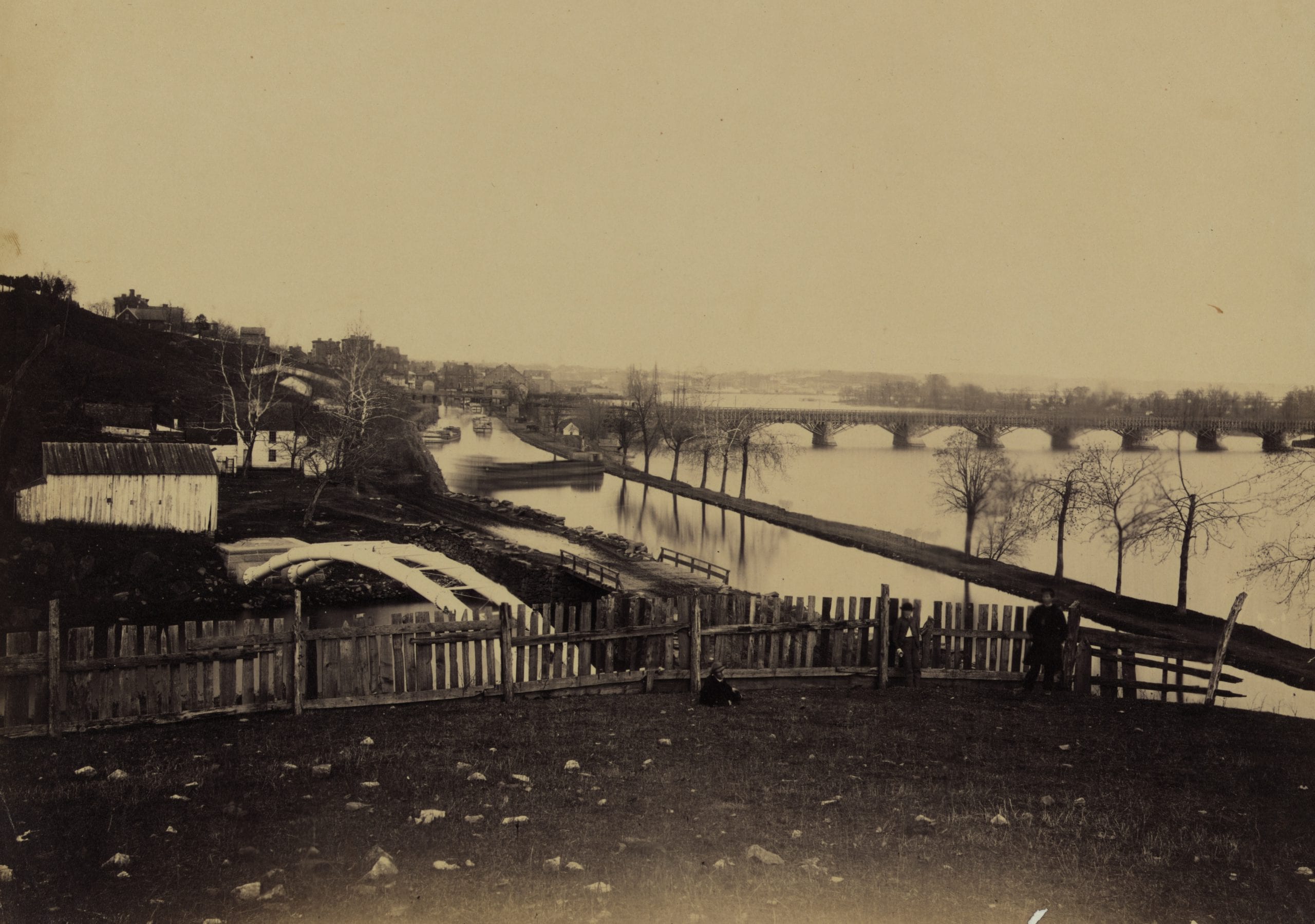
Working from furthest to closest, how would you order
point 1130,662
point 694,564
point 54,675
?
point 694,564
point 1130,662
point 54,675

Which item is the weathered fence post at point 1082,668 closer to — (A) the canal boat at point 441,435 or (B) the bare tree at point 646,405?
(B) the bare tree at point 646,405

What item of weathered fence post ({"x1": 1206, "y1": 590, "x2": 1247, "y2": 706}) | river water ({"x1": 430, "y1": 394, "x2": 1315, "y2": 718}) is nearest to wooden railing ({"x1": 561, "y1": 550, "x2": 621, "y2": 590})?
river water ({"x1": 430, "y1": 394, "x2": 1315, "y2": 718})

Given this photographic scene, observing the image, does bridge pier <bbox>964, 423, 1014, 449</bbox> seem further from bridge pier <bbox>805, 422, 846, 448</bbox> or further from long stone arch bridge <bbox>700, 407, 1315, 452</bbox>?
bridge pier <bbox>805, 422, 846, 448</bbox>

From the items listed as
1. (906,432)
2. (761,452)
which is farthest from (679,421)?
(906,432)

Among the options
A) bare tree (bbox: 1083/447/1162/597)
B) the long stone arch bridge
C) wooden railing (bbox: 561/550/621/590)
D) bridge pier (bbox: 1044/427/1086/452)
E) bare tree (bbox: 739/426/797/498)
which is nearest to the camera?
the long stone arch bridge

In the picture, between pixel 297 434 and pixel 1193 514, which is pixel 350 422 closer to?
pixel 297 434

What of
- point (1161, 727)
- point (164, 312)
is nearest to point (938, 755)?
point (1161, 727)
